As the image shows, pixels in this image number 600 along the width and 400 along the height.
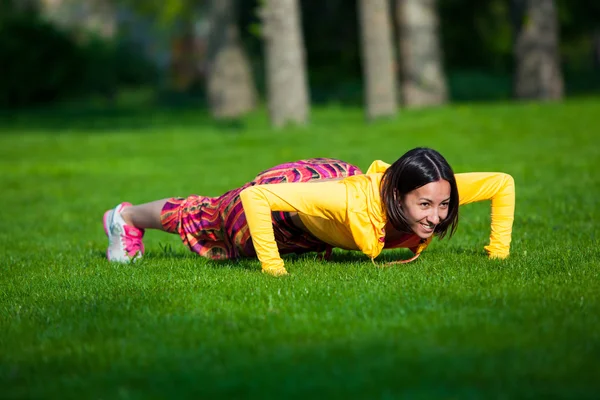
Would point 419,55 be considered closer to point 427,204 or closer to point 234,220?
point 234,220

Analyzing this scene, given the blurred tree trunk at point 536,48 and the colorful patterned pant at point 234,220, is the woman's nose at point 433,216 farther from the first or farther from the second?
the blurred tree trunk at point 536,48

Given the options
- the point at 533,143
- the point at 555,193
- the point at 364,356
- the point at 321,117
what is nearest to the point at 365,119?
the point at 321,117

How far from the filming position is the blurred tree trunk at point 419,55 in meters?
22.2

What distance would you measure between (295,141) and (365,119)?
3.52 meters

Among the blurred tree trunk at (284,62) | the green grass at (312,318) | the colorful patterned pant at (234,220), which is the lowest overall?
the green grass at (312,318)

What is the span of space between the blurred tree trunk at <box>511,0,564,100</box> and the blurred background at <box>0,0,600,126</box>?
0.03 m

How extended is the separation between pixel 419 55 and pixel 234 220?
16.7 meters

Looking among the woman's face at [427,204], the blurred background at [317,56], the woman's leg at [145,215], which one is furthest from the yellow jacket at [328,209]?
the blurred background at [317,56]

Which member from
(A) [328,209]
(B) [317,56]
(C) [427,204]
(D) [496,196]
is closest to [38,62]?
(B) [317,56]

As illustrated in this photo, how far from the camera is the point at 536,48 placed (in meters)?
21.8

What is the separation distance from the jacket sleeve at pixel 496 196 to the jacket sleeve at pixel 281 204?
0.93 meters

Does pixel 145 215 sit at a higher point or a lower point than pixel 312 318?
higher

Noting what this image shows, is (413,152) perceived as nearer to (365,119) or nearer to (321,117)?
(365,119)

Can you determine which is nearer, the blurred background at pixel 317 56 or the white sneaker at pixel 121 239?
the white sneaker at pixel 121 239
